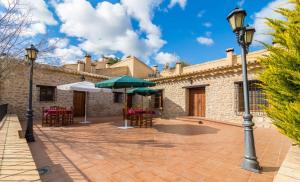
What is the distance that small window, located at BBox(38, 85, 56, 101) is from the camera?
10317mm

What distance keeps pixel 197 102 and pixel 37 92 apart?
31.4 feet

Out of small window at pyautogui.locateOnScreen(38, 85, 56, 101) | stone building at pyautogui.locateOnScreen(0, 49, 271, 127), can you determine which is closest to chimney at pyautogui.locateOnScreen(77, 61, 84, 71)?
stone building at pyautogui.locateOnScreen(0, 49, 271, 127)

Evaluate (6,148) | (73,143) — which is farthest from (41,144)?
(6,148)

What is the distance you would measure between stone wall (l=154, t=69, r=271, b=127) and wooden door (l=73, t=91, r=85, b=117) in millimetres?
6105

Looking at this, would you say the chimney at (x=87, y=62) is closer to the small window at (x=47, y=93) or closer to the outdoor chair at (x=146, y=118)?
the small window at (x=47, y=93)

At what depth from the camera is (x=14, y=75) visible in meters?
9.17

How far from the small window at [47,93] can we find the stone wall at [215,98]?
7.65 meters

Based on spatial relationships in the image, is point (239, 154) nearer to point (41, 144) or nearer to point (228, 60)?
point (41, 144)

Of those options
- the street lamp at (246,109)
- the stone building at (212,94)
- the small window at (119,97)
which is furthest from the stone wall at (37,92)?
the street lamp at (246,109)

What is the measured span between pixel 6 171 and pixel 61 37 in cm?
638

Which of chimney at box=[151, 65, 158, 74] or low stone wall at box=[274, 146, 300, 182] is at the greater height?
chimney at box=[151, 65, 158, 74]

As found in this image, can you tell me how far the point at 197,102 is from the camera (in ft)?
37.2

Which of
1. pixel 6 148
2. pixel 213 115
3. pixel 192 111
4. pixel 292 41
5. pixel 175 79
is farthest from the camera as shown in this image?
pixel 175 79

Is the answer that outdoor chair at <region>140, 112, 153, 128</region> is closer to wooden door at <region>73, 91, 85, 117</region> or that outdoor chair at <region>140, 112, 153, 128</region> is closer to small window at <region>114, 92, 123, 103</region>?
wooden door at <region>73, 91, 85, 117</region>
